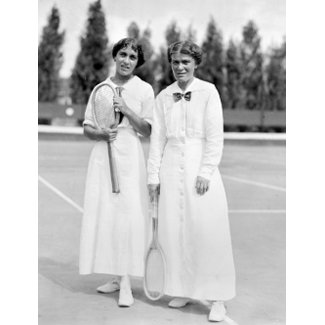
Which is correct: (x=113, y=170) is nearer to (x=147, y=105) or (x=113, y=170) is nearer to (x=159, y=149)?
(x=159, y=149)

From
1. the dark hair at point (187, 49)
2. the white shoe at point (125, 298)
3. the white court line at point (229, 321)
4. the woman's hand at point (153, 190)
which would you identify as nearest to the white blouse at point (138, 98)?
the dark hair at point (187, 49)

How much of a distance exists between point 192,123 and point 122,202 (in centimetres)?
74

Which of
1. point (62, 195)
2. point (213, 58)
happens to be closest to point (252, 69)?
point (213, 58)

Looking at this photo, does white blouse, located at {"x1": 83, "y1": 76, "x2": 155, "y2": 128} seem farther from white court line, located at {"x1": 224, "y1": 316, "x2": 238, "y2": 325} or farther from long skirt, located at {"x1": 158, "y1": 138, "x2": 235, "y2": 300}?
white court line, located at {"x1": 224, "y1": 316, "x2": 238, "y2": 325}

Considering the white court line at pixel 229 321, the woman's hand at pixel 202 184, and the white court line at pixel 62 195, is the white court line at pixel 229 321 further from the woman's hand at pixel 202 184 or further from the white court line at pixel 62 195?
the white court line at pixel 62 195

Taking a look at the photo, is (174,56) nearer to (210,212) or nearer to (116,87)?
(116,87)

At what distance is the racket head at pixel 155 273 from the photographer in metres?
4.81

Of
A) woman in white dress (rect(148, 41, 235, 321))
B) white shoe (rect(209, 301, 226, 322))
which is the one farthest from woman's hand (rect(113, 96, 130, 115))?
white shoe (rect(209, 301, 226, 322))

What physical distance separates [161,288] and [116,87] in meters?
1.36

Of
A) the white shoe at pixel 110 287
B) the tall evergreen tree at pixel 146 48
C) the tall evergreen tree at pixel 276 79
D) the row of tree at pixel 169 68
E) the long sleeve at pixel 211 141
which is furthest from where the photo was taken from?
the tall evergreen tree at pixel 276 79

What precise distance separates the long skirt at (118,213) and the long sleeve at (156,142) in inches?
7.8

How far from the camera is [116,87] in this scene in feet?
16.2

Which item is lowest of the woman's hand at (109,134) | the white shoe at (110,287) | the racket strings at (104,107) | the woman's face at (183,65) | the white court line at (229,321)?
the white court line at (229,321)

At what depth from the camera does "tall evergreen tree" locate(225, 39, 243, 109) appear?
20.2ft
